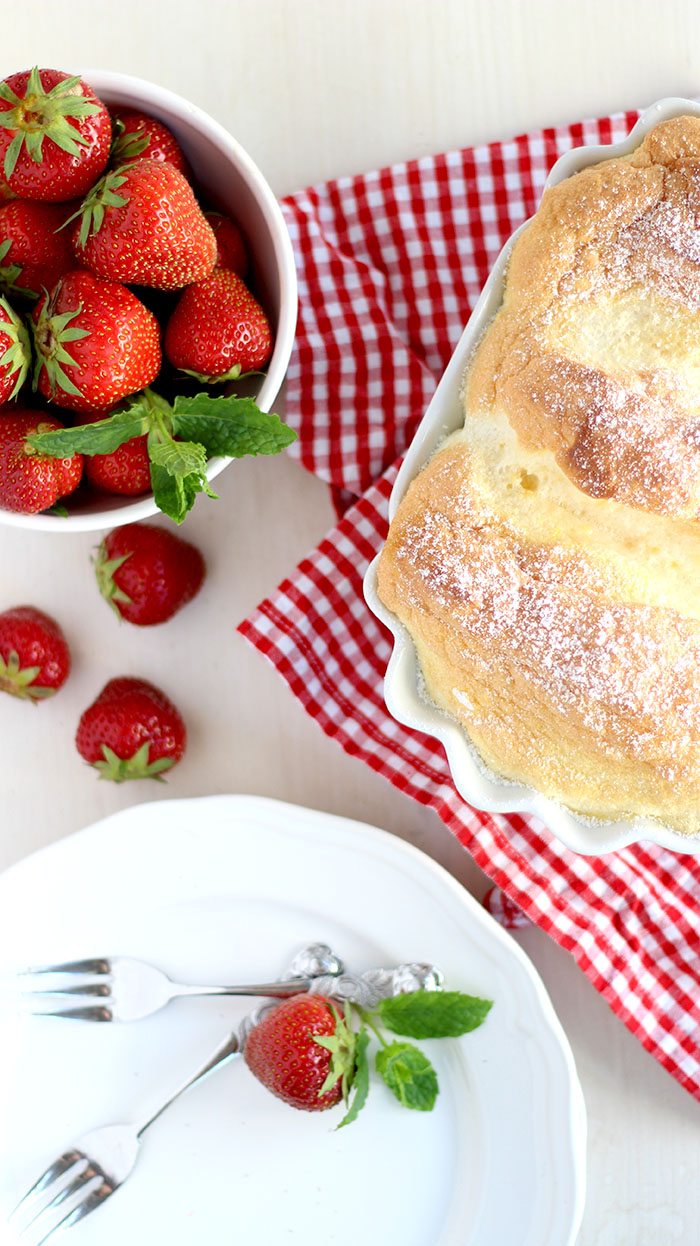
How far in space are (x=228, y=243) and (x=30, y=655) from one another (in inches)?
24.2

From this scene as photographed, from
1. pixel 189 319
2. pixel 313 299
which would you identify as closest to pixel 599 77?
pixel 313 299

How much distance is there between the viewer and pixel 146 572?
4.97 ft

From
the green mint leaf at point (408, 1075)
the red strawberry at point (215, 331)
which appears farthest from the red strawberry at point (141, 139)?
the green mint leaf at point (408, 1075)

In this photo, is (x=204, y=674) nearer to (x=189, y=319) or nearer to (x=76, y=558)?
(x=76, y=558)

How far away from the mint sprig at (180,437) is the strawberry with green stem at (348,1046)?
0.68 metres

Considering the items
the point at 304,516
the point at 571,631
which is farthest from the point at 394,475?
the point at 571,631

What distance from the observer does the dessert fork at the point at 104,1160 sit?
151 cm

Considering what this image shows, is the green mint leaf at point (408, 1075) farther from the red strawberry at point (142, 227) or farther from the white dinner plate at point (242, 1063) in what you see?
the red strawberry at point (142, 227)

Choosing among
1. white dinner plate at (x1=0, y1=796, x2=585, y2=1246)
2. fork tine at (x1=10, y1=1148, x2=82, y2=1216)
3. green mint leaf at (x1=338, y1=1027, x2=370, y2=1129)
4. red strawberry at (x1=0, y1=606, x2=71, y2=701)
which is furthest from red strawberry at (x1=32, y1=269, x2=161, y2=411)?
fork tine at (x1=10, y1=1148, x2=82, y2=1216)

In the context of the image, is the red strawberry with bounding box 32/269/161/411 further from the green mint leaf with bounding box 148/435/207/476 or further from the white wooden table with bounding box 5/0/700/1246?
the white wooden table with bounding box 5/0/700/1246

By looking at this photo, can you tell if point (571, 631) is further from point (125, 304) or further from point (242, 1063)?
point (242, 1063)

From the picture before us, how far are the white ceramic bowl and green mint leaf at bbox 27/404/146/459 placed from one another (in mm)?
293

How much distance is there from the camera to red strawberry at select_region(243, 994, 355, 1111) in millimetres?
1414

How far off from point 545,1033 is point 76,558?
915 millimetres
